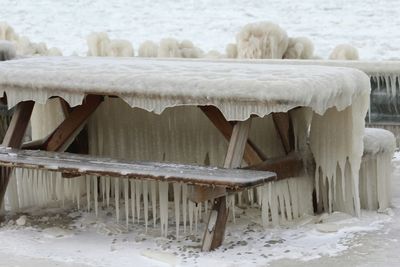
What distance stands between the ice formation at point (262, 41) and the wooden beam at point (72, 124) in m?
4.03

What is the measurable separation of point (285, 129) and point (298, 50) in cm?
423

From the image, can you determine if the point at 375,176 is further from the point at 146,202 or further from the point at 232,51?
the point at 232,51

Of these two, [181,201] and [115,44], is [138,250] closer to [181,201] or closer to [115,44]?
[181,201]

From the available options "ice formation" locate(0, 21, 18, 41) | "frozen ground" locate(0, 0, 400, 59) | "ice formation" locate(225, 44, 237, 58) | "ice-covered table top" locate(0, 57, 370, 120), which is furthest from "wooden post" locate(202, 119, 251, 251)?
"frozen ground" locate(0, 0, 400, 59)

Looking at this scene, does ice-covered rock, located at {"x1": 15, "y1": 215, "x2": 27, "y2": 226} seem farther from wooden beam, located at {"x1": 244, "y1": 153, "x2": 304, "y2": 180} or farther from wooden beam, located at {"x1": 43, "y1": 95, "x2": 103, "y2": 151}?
wooden beam, located at {"x1": 244, "y1": 153, "x2": 304, "y2": 180}

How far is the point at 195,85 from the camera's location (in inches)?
221

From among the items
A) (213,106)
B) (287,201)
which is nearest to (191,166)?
(213,106)

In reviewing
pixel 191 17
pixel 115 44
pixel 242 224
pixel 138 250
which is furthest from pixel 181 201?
pixel 191 17

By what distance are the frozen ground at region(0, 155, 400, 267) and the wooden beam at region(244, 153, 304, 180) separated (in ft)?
1.19

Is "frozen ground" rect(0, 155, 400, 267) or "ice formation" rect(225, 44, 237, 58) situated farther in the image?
"ice formation" rect(225, 44, 237, 58)

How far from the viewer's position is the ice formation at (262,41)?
33.9 feet

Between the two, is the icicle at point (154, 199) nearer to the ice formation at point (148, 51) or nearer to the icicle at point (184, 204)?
the icicle at point (184, 204)

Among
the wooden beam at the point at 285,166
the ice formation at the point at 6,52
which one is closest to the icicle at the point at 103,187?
the wooden beam at the point at 285,166

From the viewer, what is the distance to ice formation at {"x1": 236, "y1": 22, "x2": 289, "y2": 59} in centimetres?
1034
